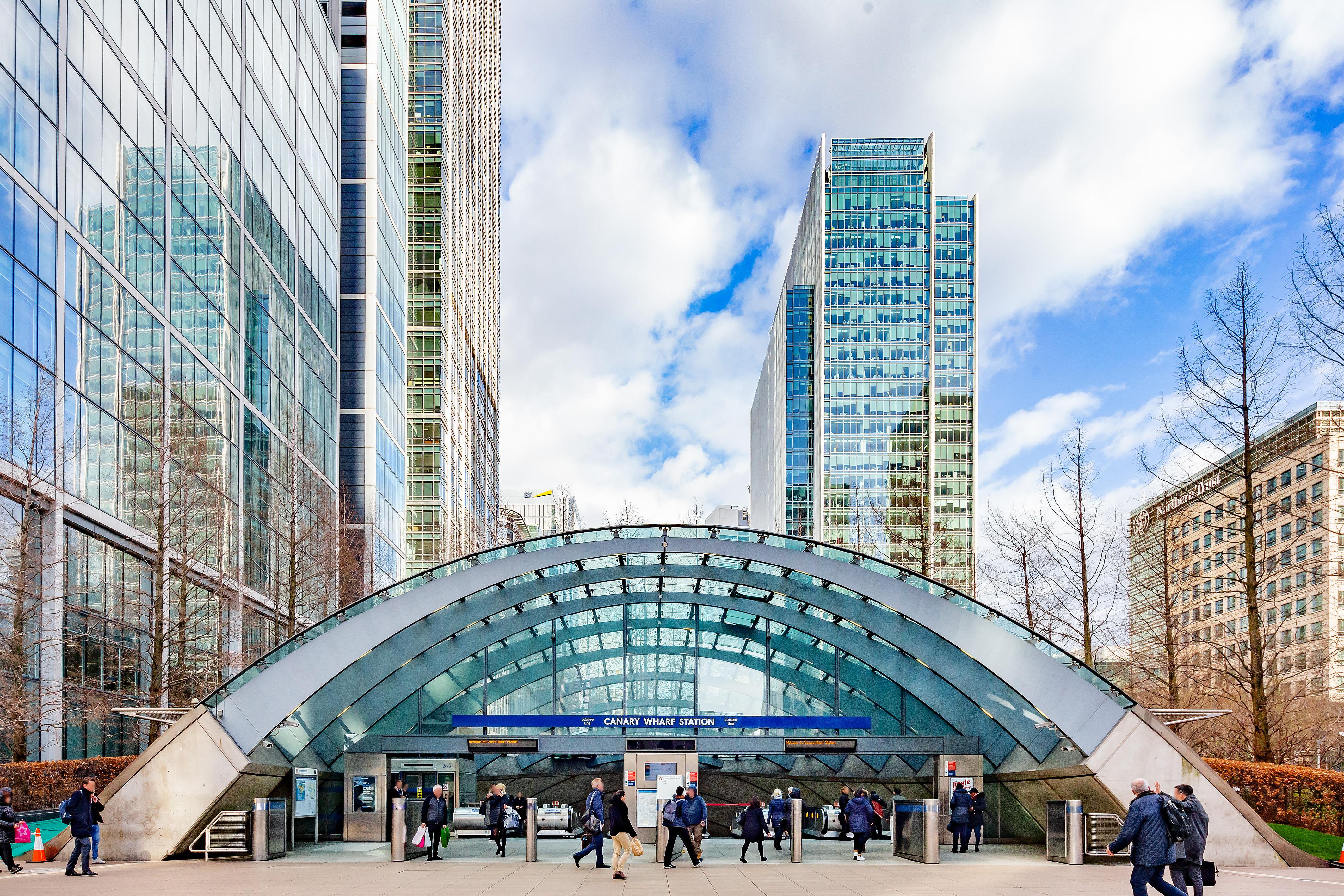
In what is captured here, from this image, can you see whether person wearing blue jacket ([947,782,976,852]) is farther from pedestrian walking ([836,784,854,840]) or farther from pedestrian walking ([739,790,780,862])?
pedestrian walking ([739,790,780,862])

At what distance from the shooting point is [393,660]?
21.0m

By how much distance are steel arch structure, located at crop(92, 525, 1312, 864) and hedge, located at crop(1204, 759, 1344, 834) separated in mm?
3326

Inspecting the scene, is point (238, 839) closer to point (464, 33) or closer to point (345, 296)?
point (345, 296)

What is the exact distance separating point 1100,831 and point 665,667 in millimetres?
9401

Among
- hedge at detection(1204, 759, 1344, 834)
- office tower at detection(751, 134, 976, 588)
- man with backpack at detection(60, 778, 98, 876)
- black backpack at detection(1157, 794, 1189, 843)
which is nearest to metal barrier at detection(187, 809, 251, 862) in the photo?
man with backpack at detection(60, 778, 98, 876)

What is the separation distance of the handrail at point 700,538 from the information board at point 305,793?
2.53 metres

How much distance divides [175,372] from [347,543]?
11.6m

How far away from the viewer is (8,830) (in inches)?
631

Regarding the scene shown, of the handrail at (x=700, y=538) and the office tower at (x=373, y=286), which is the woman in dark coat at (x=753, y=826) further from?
the office tower at (x=373, y=286)

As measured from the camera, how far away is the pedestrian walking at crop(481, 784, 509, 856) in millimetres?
20312

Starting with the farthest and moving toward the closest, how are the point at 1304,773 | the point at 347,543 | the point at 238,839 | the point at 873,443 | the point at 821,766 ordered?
the point at 873,443
the point at 347,543
the point at 821,766
the point at 1304,773
the point at 238,839

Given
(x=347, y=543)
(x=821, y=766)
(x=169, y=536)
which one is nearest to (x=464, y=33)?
(x=347, y=543)

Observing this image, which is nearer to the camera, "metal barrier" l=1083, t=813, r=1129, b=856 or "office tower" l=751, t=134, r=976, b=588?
"metal barrier" l=1083, t=813, r=1129, b=856

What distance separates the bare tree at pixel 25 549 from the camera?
2241cm
